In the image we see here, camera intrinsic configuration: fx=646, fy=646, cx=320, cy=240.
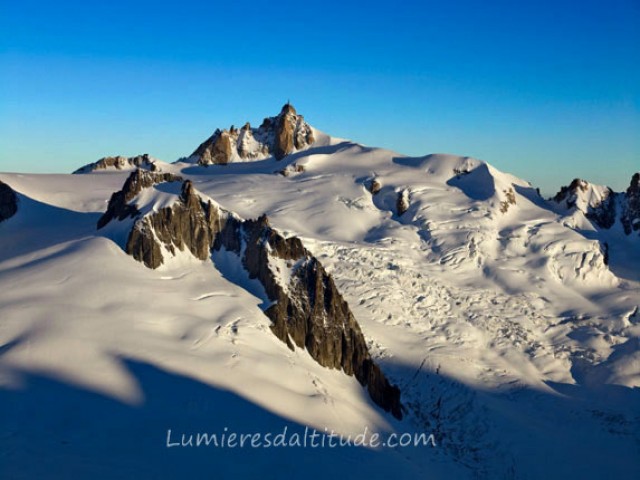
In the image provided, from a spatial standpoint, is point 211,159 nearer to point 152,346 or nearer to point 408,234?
point 408,234

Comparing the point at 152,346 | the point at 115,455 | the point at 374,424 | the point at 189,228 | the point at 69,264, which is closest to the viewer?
the point at 115,455

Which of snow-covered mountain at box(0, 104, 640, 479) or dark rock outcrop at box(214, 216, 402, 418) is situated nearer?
snow-covered mountain at box(0, 104, 640, 479)

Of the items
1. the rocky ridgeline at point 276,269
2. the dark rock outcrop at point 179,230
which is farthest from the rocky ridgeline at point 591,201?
the dark rock outcrop at point 179,230

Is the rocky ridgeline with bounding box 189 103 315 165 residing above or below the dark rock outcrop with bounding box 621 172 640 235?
above

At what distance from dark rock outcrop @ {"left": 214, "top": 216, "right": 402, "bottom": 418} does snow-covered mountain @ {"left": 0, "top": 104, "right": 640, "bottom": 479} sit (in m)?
0.25

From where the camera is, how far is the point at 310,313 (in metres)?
73.1

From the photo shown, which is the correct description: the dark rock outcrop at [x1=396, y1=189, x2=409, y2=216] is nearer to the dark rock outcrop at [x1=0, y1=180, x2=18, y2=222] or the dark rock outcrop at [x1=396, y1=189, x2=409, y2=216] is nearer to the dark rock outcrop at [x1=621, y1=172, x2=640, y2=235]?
the dark rock outcrop at [x1=621, y1=172, x2=640, y2=235]

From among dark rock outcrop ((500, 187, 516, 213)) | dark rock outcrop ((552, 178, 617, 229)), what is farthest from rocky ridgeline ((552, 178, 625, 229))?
dark rock outcrop ((500, 187, 516, 213))

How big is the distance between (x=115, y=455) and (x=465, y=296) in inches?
2659

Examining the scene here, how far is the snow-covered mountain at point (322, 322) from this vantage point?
5069cm

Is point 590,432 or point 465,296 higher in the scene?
point 465,296

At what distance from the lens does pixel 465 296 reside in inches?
3954

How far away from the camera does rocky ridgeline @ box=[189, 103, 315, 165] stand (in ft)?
520

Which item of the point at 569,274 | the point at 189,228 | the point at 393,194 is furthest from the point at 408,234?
the point at 189,228
